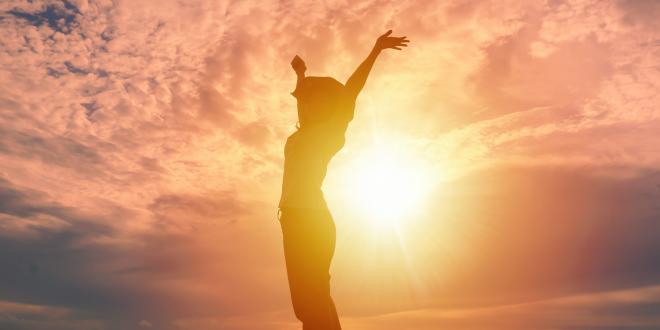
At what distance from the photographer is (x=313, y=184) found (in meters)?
11.1

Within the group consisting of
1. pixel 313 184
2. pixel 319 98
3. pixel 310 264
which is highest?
pixel 319 98

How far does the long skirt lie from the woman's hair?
205cm

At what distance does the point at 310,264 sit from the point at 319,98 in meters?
3.49

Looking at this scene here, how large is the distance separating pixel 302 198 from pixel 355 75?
2.83 m

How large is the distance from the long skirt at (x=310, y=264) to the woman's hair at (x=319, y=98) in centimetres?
205

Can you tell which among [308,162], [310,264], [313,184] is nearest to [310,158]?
[308,162]

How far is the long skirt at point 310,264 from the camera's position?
10427 mm

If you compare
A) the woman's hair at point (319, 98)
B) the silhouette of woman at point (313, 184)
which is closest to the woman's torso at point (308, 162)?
the silhouette of woman at point (313, 184)

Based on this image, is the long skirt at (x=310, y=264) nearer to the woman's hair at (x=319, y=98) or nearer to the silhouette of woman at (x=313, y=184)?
the silhouette of woman at (x=313, y=184)

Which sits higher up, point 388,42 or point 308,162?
point 388,42

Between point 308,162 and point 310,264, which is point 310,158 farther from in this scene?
point 310,264

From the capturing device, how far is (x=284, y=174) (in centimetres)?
1145

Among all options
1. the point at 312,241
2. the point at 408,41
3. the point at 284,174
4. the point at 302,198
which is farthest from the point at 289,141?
the point at 408,41

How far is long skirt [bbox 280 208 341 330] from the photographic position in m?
10.4
